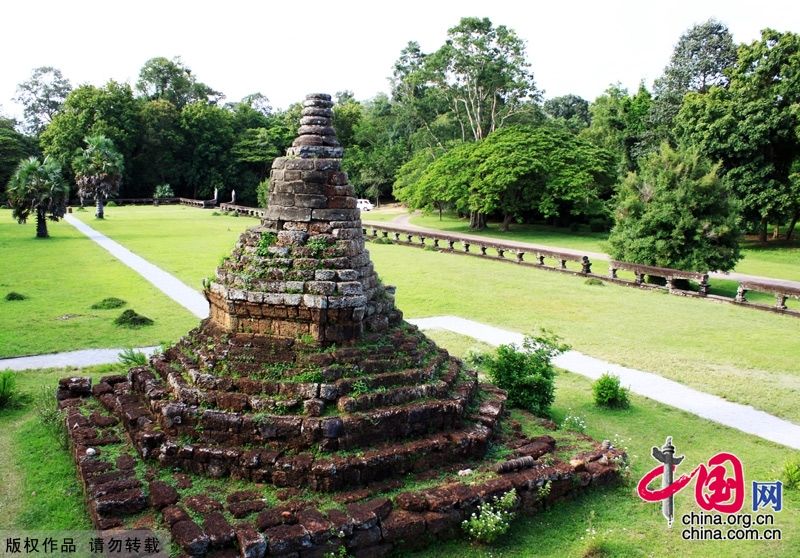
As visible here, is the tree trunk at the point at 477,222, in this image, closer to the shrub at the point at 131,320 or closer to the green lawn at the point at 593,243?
the green lawn at the point at 593,243

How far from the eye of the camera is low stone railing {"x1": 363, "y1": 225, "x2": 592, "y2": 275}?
24703mm

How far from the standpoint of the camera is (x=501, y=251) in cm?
2788

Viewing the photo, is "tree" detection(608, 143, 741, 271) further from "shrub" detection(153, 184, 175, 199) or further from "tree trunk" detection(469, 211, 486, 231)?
"shrub" detection(153, 184, 175, 199)

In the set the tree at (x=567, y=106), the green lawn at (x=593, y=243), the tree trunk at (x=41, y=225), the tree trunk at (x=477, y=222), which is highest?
the tree at (x=567, y=106)

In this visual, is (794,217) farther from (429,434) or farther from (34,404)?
(34,404)

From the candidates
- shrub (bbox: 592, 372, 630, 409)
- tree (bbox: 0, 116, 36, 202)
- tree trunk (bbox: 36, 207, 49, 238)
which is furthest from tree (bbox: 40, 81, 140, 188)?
shrub (bbox: 592, 372, 630, 409)

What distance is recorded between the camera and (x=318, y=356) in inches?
298

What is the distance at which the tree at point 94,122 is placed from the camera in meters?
57.0

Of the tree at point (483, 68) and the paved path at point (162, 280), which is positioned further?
the tree at point (483, 68)

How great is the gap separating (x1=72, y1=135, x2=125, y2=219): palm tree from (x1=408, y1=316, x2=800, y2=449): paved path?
37.5 meters

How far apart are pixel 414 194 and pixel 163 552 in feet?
114

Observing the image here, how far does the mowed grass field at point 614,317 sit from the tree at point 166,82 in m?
46.9

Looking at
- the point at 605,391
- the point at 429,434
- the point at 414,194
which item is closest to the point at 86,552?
the point at 429,434

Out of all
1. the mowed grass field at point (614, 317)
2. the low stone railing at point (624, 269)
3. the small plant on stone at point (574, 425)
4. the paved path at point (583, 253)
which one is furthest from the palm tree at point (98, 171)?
the small plant on stone at point (574, 425)
